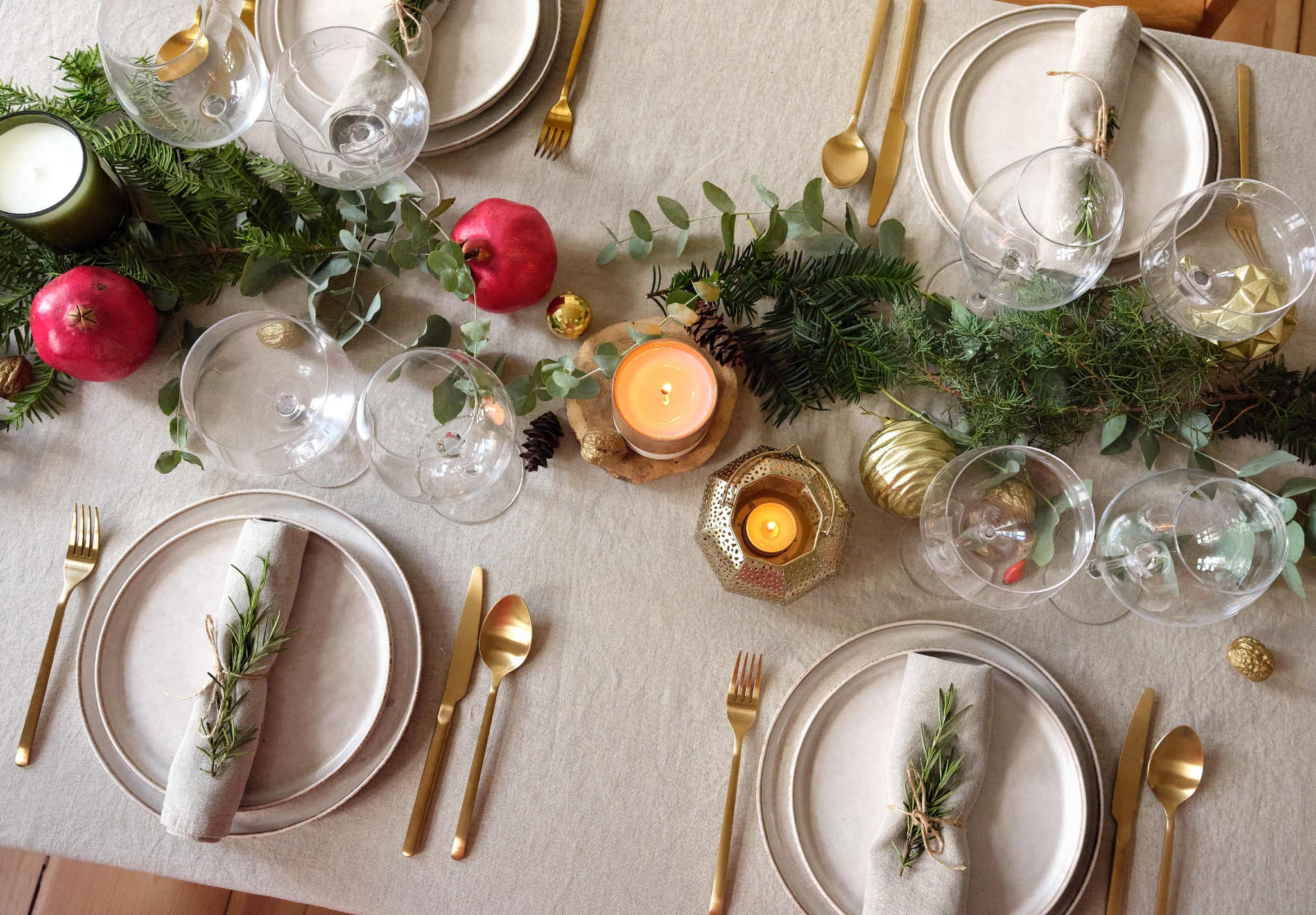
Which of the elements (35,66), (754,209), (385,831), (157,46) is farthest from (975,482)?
(35,66)

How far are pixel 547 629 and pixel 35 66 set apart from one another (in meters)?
0.88

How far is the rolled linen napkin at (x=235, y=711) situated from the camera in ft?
2.39

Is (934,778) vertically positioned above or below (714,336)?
below

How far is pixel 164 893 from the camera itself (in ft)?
4.38

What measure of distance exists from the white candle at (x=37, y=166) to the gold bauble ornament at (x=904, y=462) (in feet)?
2.73

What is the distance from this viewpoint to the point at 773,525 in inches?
30.6

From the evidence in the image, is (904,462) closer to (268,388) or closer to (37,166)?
(268,388)

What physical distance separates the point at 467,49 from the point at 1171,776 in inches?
41.2

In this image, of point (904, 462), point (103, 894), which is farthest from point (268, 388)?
point (103, 894)

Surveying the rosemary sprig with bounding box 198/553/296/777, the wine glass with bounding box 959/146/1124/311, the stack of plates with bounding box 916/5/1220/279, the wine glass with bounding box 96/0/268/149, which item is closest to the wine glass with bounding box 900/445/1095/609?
the wine glass with bounding box 959/146/1124/311

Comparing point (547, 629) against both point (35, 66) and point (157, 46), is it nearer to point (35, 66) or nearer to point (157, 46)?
point (157, 46)

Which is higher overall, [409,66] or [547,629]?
[409,66]

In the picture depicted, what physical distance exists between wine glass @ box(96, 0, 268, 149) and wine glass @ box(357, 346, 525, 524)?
0.99 feet

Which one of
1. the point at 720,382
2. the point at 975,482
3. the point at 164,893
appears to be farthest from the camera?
the point at 164,893
